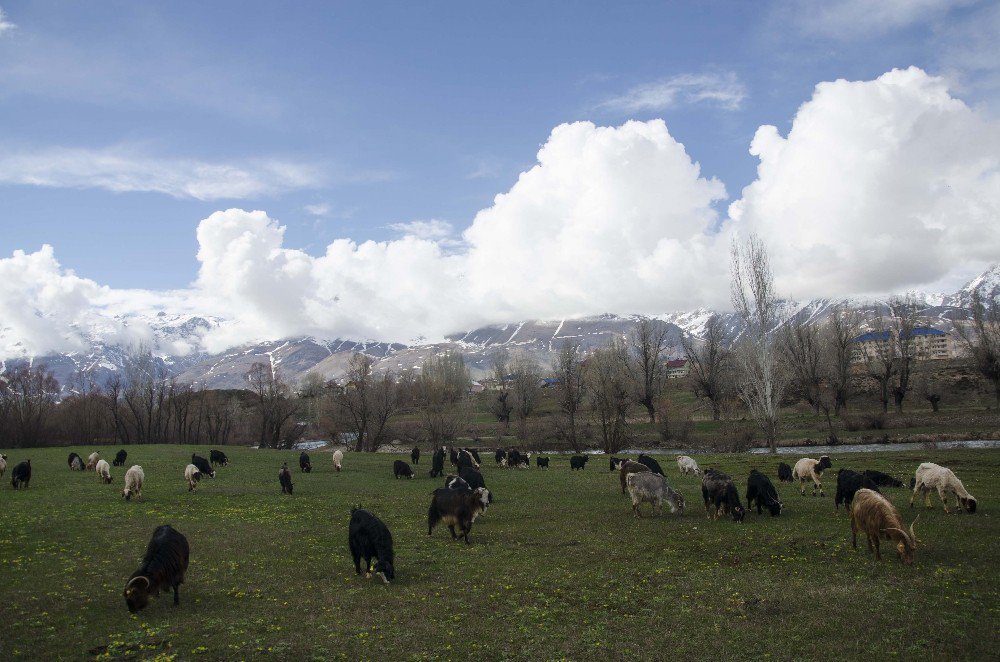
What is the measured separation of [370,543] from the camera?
14.5m

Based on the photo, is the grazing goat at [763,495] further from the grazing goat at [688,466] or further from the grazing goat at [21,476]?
the grazing goat at [21,476]

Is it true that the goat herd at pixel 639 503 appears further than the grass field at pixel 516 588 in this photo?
Yes

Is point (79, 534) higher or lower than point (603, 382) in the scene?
lower

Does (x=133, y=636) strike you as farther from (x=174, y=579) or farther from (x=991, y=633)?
(x=991, y=633)

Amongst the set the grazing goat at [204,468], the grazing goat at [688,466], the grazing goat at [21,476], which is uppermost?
the grazing goat at [21,476]

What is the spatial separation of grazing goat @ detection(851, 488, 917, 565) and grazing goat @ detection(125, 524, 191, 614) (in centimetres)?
1536

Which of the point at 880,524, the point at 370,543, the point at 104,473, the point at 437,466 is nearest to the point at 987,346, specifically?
the point at 437,466

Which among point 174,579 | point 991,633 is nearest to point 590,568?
point 991,633

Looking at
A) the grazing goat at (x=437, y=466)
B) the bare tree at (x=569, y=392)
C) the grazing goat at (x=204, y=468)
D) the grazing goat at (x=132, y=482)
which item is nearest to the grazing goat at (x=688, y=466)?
the grazing goat at (x=437, y=466)

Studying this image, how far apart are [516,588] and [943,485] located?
15926mm

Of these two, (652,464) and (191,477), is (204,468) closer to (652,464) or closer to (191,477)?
(191,477)

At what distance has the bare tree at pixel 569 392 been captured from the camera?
74.0 metres

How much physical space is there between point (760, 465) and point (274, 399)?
60.9m

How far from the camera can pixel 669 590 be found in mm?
12750
